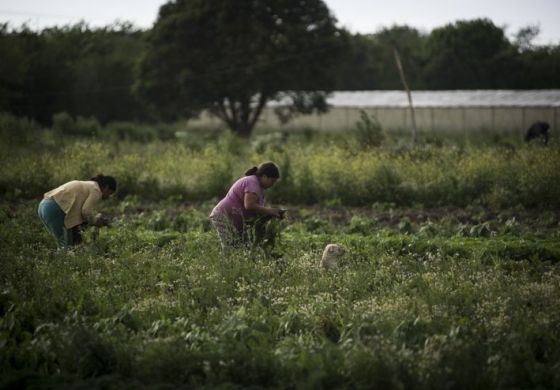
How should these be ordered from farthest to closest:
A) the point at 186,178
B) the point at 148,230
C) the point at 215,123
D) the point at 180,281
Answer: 1. the point at 215,123
2. the point at 186,178
3. the point at 148,230
4. the point at 180,281

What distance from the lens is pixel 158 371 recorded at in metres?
6.36

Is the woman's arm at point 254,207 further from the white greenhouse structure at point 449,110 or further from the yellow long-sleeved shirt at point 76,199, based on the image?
the white greenhouse structure at point 449,110

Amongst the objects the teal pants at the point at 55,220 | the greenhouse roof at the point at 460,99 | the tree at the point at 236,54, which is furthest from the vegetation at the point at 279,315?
the greenhouse roof at the point at 460,99

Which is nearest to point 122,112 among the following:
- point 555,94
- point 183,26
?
point 183,26

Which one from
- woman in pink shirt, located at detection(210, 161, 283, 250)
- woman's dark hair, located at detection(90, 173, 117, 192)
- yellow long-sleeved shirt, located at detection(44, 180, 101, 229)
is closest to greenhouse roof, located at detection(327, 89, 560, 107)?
woman in pink shirt, located at detection(210, 161, 283, 250)

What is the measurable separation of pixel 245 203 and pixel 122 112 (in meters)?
38.2

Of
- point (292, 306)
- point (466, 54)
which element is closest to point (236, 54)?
point (466, 54)

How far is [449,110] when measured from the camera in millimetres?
39406

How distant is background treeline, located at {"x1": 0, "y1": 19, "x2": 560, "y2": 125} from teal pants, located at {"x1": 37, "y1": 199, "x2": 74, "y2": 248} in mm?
27343

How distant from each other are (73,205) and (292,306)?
3.69m

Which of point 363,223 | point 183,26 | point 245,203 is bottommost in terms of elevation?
point 363,223

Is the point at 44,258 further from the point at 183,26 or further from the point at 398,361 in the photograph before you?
the point at 183,26

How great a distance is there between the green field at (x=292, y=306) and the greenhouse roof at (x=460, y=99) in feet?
78.3

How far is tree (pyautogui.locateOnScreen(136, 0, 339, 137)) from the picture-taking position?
3625 cm
